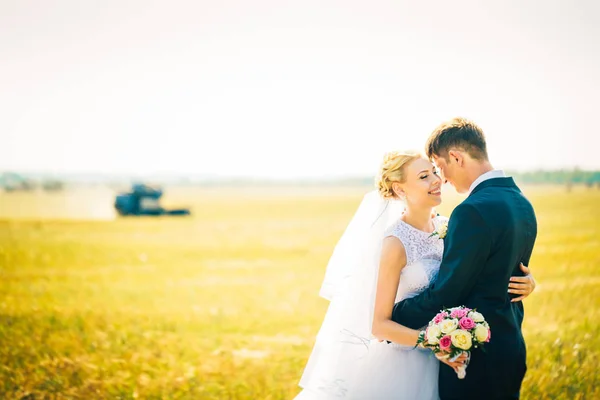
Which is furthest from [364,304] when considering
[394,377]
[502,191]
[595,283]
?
[595,283]

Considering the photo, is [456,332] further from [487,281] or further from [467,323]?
[487,281]

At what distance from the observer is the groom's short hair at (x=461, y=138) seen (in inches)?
159

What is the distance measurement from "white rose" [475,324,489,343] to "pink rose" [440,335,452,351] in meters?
0.17

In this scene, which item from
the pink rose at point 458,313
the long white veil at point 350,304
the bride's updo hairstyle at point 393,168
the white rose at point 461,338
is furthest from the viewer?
the long white veil at point 350,304

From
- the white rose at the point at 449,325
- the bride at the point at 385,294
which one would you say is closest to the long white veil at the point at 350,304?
the bride at the point at 385,294

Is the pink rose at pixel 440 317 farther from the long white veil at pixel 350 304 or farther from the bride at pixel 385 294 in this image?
the long white veil at pixel 350 304

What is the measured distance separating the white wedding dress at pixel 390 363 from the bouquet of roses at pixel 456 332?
55 cm

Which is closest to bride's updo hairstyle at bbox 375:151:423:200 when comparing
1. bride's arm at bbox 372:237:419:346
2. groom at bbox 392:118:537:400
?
groom at bbox 392:118:537:400

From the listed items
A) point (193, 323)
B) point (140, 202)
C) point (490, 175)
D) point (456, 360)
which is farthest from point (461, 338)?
point (140, 202)

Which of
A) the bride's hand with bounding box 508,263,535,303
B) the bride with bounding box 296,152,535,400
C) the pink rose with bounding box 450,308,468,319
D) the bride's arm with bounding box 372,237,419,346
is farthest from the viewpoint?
the bride with bounding box 296,152,535,400

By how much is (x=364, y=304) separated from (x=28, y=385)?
5.34 m

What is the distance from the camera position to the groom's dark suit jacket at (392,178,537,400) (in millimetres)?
3688

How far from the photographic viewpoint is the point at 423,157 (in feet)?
14.9

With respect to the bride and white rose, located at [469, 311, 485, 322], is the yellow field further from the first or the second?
white rose, located at [469, 311, 485, 322]
